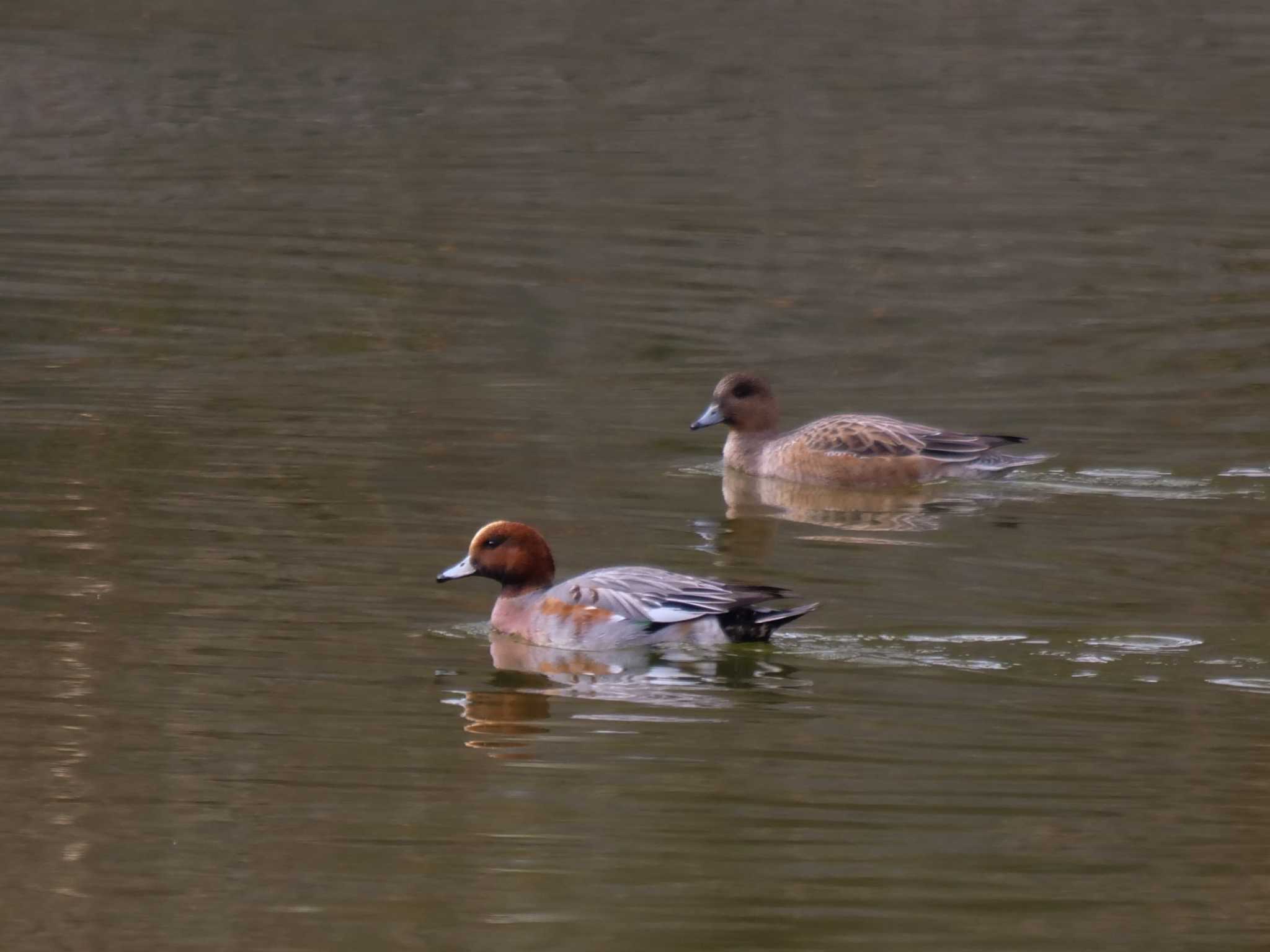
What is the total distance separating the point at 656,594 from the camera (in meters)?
8.55

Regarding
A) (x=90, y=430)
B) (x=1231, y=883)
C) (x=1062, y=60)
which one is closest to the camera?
(x=1231, y=883)

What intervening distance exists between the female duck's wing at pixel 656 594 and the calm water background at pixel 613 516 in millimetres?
214

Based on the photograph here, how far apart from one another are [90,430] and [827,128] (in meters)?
13.2

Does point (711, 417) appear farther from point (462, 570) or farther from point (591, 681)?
point (591, 681)

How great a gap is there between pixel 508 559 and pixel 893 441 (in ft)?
→ 11.5

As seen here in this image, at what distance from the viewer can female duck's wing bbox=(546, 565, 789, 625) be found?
847 cm

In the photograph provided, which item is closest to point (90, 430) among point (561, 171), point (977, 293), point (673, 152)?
point (977, 293)

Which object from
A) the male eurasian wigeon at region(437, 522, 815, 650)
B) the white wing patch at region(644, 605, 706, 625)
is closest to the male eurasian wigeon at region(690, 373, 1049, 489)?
the male eurasian wigeon at region(437, 522, 815, 650)

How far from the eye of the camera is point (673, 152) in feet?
74.8

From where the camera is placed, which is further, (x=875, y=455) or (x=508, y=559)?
(x=875, y=455)

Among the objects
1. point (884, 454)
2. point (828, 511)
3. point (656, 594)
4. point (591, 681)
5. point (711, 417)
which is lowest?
point (591, 681)

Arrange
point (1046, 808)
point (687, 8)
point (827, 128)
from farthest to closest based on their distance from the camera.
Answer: point (687, 8) → point (827, 128) → point (1046, 808)

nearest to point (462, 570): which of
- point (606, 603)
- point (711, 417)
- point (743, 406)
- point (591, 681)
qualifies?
point (606, 603)

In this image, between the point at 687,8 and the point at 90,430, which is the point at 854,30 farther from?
the point at 90,430
